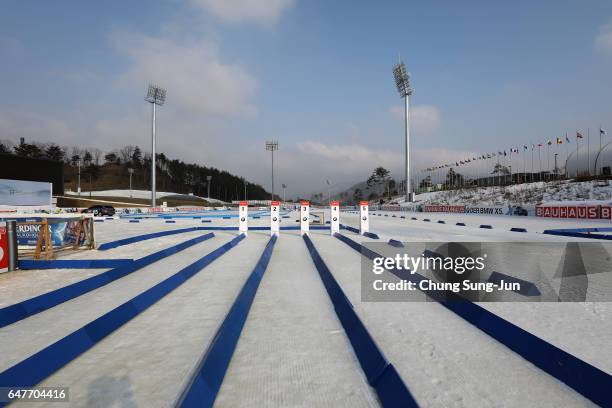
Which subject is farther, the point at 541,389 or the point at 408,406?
the point at 541,389

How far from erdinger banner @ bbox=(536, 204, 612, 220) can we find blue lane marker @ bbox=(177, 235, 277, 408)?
2268cm

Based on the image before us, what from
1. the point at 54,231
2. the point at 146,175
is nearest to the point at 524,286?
the point at 54,231

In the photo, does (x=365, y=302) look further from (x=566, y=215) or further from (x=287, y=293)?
(x=566, y=215)

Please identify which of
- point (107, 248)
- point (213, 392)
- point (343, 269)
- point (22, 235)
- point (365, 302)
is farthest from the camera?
point (107, 248)

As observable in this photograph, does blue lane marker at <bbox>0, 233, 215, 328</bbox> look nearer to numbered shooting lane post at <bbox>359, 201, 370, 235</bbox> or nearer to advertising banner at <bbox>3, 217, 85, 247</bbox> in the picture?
advertising banner at <bbox>3, 217, 85, 247</bbox>

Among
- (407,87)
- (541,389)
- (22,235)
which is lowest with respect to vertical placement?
(541,389)

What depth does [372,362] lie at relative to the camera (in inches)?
111

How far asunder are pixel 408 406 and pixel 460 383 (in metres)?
0.61

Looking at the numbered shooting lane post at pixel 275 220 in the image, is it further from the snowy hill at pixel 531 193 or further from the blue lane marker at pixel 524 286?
the snowy hill at pixel 531 193

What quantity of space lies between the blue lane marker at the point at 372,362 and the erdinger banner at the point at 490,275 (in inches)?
28.6

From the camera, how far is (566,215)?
20.9m

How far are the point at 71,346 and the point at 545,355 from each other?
446 cm

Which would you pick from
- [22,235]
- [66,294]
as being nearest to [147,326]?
[66,294]

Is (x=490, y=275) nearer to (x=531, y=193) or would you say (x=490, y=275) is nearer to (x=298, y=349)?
(x=298, y=349)
